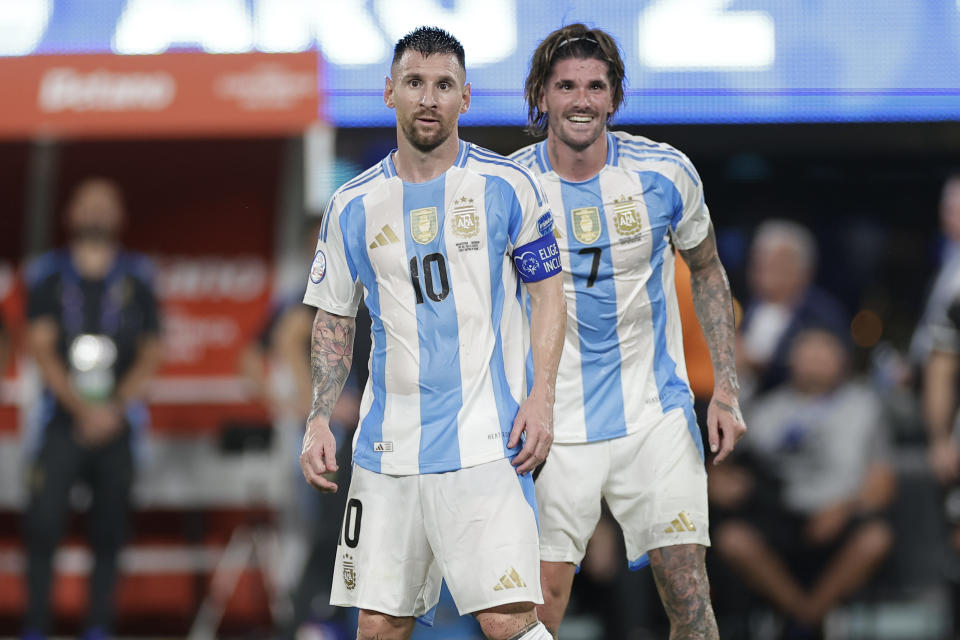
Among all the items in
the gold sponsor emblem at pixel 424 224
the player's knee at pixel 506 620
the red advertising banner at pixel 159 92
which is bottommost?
the player's knee at pixel 506 620

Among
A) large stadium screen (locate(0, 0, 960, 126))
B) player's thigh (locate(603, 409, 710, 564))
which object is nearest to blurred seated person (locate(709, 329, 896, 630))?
large stadium screen (locate(0, 0, 960, 126))

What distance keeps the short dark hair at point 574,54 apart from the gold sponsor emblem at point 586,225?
13.6 inches

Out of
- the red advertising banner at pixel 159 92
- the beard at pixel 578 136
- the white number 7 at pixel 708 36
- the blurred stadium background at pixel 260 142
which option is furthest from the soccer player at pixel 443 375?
the white number 7 at pixel 708 36

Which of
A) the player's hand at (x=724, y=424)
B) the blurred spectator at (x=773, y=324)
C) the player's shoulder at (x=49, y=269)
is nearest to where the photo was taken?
the player's hand at (x=724, y=424)

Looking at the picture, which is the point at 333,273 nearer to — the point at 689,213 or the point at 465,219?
the point at 465,219

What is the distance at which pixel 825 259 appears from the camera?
10.6 m

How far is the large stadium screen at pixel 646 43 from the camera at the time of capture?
8242mm

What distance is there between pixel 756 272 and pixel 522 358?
389 cm

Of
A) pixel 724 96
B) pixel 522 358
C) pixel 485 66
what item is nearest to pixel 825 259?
pixel 724 96

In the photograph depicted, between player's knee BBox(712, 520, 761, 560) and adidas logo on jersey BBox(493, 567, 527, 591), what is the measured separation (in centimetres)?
372

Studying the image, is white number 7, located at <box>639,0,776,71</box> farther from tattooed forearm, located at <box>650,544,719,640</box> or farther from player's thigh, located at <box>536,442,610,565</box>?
tattooed forearm, located at <box>650,544,719,640</box>

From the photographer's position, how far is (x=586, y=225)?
4.32 meters

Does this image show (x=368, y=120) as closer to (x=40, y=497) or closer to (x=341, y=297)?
(x=40, y=497)

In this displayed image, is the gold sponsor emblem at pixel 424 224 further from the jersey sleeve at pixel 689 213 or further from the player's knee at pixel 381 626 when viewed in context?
the player's knee at pixel 381 626
